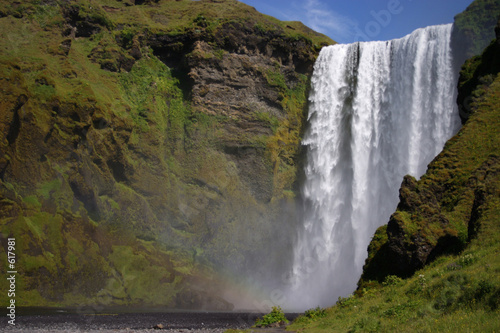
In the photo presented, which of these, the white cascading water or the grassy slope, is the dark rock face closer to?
the grassy slope

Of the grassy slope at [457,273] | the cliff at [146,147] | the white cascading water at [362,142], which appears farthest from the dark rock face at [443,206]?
the cliff at [146,147]

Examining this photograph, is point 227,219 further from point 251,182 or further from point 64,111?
point 64,111

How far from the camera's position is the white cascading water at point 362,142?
1654 inches

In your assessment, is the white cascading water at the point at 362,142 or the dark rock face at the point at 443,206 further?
the white cascading water at the point at 362,142

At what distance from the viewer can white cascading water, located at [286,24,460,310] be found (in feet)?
138

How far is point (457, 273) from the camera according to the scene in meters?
12.0

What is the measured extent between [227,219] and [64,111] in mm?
19464

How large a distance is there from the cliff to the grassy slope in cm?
2256

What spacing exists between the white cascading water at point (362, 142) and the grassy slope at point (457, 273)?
18176 millimetres

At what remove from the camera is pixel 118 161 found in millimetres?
41438

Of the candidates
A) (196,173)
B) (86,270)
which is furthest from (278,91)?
(86,270)

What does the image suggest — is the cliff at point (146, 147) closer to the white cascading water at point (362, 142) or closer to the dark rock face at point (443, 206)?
the white cascading water at point (362, 142)

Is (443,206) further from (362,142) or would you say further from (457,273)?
(362,142)

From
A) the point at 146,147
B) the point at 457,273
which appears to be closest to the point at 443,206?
the point at 457,273
